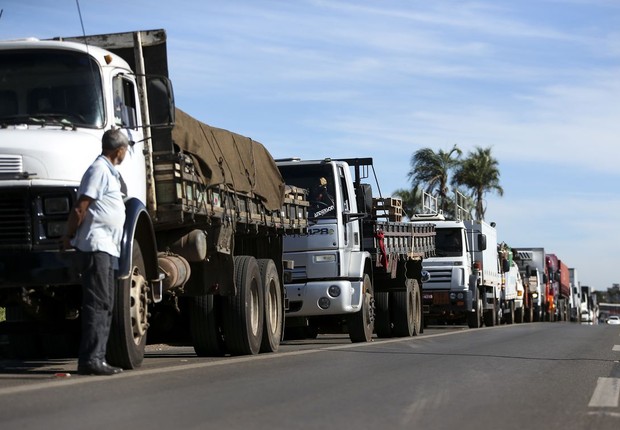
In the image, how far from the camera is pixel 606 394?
28.3 ft

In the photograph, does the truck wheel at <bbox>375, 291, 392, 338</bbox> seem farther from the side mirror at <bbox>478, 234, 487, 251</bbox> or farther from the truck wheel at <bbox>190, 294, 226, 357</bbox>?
the side mirror at <bbox>478, 234, 487, 251</bbox>

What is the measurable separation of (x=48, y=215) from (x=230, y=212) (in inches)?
148

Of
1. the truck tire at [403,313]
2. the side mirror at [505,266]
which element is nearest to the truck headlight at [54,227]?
the truck tire at [403,313]

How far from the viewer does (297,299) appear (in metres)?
17.9

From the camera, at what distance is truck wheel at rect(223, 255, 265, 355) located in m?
13.2

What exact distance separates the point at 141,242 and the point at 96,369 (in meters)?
1.56

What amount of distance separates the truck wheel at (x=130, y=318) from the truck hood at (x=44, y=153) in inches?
37.7

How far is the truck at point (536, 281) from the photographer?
52.1 metres

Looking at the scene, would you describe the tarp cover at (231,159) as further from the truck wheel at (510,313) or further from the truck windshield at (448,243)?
the truck wheel at (510,313)

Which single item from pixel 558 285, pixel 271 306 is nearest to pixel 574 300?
pixel 558 285

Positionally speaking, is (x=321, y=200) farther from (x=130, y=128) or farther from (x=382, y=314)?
(x=130, y=128)

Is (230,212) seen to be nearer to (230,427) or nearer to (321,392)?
(321,392)

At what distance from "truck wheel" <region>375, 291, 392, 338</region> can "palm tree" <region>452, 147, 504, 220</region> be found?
4780 centimetres

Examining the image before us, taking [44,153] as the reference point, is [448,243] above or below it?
below
